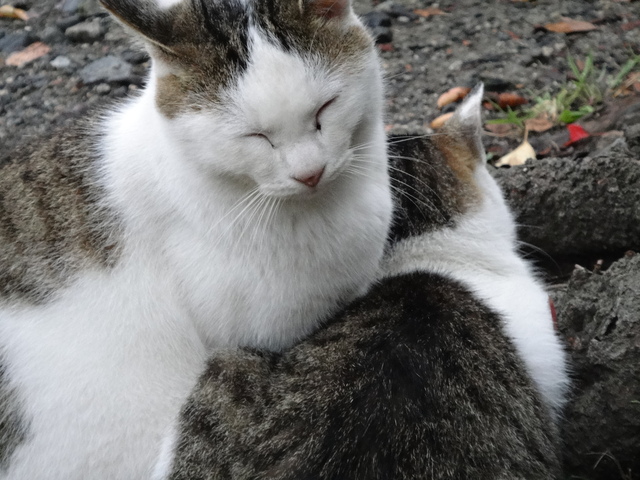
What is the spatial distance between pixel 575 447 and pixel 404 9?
4065mm

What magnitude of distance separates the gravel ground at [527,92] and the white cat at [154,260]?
670 mm

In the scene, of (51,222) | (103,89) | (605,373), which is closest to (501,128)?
(605,373)

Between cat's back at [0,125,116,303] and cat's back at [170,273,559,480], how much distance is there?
619 millimetres

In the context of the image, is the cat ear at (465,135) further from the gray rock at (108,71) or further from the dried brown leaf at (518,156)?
the gray rock at (108,71)

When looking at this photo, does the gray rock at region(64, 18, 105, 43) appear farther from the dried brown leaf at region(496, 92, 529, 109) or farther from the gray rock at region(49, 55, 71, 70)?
the dried brown leaf at region(496, 92, 529, 109)

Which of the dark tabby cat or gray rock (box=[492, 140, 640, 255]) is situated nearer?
the dark tabby cat

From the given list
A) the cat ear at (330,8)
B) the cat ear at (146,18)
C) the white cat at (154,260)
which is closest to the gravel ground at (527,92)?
the white cat at (154,260)

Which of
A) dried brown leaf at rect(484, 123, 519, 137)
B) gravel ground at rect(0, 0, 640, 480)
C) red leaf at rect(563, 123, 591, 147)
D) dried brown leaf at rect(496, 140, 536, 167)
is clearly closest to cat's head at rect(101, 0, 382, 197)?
gravel ground at rect(0, 0, 640, 480)

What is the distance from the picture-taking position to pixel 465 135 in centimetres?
356

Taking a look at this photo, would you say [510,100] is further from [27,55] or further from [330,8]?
[27,55]

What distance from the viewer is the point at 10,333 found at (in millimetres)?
2607

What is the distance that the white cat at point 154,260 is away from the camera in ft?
8.01

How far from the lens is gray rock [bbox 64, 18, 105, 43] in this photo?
18.2 ft

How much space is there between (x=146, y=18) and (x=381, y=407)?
1395 mm
